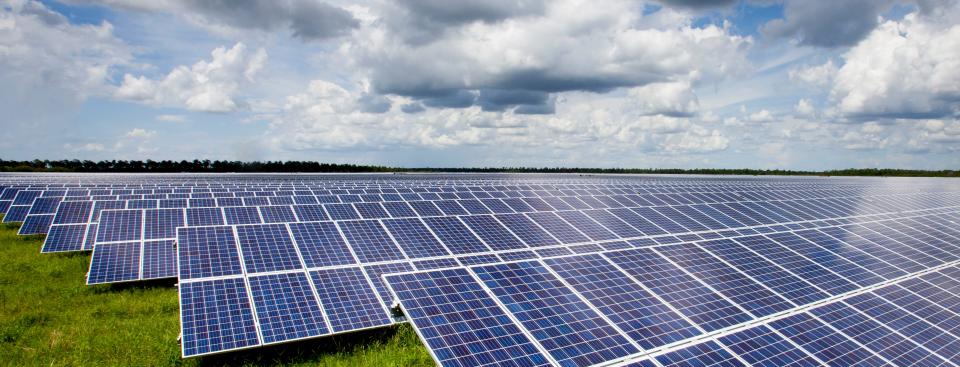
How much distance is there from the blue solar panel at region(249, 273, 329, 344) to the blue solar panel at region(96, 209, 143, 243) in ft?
25.6

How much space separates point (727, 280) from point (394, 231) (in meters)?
9.19

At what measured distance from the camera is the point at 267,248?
13.3 m

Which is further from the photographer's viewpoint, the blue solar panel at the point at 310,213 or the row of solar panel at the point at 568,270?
the blue solar panel at the point at 310,213

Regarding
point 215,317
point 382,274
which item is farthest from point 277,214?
point 215,317

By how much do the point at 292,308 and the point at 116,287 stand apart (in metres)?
8.82

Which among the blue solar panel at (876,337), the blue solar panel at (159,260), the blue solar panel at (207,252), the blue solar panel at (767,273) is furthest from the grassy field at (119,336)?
the blue solar panel at (767,273)

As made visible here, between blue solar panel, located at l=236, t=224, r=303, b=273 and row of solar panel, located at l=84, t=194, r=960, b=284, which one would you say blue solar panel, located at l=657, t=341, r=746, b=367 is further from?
blue solar panel, located at l=236, t=224, r=303, b=273

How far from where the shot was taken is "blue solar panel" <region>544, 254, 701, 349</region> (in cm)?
949

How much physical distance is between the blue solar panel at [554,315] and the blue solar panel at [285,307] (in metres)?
3.61

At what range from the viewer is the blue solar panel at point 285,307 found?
32.8 ft

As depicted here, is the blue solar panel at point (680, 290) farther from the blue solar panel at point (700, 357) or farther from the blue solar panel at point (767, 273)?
the blue solar panel at point (767, 273)

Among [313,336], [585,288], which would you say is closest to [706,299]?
[585,288]

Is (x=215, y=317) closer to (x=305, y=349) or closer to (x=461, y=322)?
(x=305, y=349)

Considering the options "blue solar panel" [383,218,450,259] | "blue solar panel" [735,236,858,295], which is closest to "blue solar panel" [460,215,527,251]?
"blue solar panel" [383,218,450,259]
